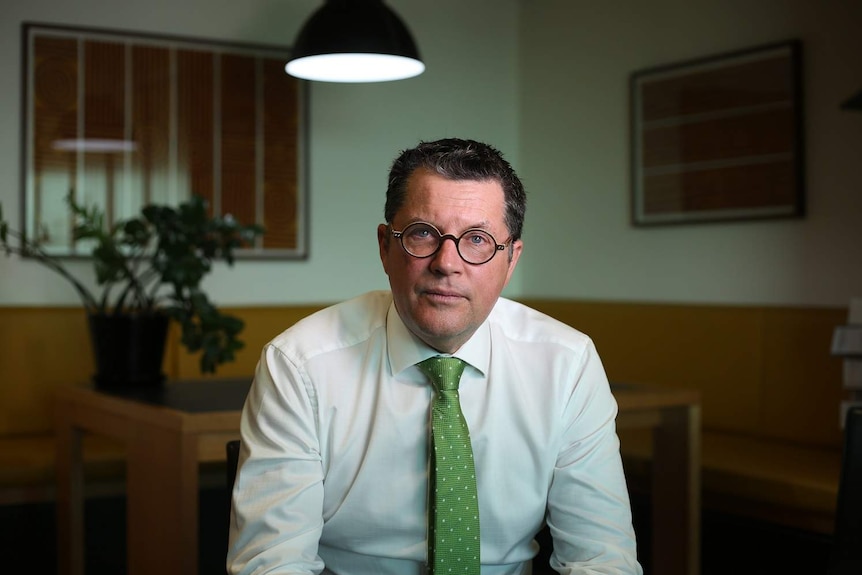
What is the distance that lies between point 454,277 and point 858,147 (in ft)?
8.51

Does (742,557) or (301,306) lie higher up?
(301,306)

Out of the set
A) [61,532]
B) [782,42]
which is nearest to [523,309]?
[61,532]

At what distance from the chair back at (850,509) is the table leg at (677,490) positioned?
1011 millimetres

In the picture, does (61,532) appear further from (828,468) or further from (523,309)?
(828,468)

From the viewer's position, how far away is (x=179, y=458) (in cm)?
253

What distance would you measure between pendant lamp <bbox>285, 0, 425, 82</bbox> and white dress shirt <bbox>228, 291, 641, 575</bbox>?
5.82 ft

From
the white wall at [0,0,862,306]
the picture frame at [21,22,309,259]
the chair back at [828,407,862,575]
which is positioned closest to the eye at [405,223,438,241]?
the chair back at [828,407,862,575]

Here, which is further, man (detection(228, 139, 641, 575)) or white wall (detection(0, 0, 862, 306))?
white wall (detection(0, 0, 862, 306))

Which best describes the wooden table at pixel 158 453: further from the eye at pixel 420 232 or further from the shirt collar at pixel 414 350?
the eye at pixel 420 232

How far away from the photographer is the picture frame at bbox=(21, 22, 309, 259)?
13.9ft

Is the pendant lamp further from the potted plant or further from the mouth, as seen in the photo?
the mouth

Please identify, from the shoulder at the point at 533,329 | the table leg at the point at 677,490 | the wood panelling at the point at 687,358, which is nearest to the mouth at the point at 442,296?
the shoulder at the point at 533,329

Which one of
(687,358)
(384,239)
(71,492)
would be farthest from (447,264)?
(687,358)

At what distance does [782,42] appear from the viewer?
3.90 meters
